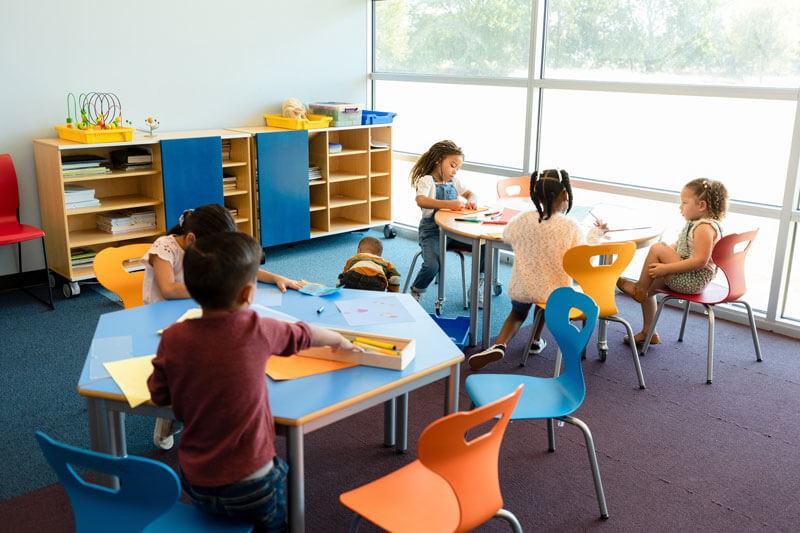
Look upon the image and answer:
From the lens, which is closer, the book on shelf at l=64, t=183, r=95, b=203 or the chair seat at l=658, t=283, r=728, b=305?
the chair seat at l=658, t=283, r=728, b=305

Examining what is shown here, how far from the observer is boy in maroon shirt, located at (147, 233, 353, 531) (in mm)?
1792

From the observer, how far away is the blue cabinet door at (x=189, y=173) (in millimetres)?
5359

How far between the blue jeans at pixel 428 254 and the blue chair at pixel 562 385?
6.14 ft

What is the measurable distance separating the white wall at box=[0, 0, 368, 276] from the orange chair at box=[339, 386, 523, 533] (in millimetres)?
4207

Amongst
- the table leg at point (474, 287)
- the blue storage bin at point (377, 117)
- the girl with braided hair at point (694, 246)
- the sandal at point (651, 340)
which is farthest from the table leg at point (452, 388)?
the blue storage bin at point (377, 117)

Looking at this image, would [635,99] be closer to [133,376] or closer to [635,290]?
[635,290]

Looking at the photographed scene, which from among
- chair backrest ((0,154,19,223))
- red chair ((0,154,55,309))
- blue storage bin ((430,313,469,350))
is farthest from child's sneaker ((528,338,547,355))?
chair backrest ((0,154,19,223))

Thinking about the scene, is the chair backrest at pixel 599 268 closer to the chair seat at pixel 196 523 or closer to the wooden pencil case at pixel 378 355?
the wooden pencil case at pixel 378 355

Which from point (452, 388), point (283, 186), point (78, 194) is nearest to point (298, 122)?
point (283, 186)

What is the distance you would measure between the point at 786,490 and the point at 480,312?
223 centimetres

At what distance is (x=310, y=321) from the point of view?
2.64 m

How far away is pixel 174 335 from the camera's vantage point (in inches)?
71.2

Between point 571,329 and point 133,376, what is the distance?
149 cm

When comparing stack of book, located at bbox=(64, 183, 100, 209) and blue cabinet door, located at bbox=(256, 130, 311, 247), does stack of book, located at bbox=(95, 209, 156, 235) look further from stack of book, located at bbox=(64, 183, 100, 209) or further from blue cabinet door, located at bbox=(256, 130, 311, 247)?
blue cabinet door, located at bbox=(256, 130, 311, 247)
